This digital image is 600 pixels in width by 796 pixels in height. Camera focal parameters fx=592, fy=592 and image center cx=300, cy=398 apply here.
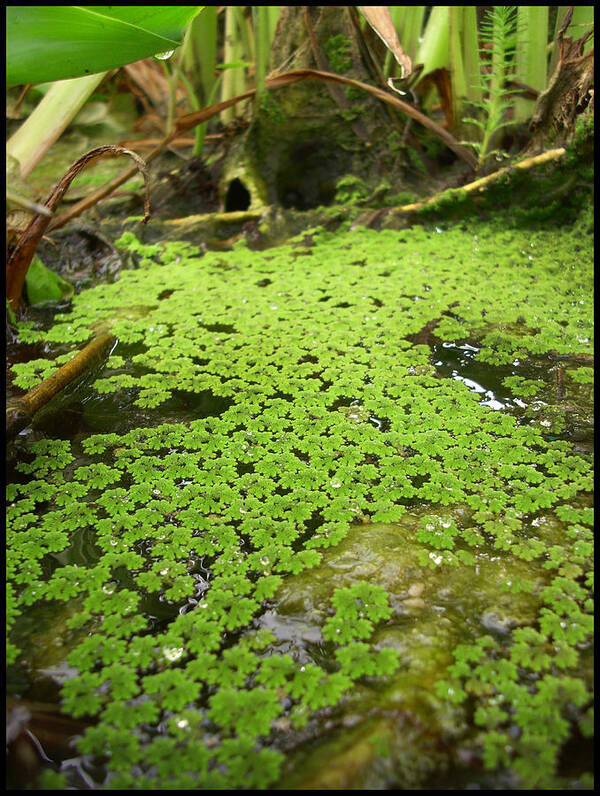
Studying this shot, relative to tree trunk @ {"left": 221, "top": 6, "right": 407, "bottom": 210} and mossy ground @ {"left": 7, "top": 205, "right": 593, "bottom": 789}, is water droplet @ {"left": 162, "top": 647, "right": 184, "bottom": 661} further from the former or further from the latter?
tree trunk @ {"left": 221, "top": 6, "right": 407, "bottom": 210}

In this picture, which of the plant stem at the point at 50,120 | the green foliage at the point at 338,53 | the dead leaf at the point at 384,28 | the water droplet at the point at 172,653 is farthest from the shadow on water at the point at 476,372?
the green foliage at the point at 338,53

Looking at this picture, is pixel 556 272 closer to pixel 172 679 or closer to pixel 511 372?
pixel 511 372

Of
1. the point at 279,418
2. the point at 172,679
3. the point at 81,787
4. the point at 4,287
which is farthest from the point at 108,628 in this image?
the point at 4,287

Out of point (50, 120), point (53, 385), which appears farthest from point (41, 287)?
point (53, 385)

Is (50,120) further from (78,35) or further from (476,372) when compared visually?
(476,372)

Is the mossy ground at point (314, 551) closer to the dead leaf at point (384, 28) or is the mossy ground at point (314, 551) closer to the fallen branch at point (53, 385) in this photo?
the fallen branch at point (53, 385)

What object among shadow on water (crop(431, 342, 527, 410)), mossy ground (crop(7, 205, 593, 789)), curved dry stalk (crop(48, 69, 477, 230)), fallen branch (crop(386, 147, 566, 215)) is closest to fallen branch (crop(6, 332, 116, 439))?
mossy ground (crop(7, 205, 593, 789))
